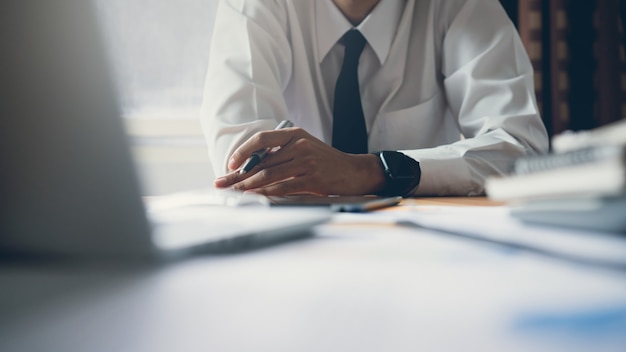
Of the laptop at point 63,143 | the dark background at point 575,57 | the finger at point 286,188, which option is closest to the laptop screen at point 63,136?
the laptop at point 63,143

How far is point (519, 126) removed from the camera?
48.8 inches

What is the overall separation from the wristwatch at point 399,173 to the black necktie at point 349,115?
1.18 feet

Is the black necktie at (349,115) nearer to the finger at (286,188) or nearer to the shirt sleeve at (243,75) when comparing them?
the shirt sleeve at (243,75)

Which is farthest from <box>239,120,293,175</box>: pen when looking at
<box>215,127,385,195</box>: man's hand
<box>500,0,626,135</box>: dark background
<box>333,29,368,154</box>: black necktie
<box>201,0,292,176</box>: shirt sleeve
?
<box>500,0,626,135</box>: dark background

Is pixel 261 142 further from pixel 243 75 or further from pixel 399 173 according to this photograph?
pixel 243 75

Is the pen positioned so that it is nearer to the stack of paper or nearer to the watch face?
the watch face

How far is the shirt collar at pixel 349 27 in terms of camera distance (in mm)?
1470

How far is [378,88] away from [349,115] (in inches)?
6.4

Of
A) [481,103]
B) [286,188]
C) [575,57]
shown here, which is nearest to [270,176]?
[286,188]

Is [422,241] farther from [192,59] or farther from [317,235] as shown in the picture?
[192,59]

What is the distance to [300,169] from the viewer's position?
99 centimetres

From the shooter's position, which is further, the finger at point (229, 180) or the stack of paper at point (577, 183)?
the finger at point (229, 180)

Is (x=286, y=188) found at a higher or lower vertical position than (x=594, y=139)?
lower

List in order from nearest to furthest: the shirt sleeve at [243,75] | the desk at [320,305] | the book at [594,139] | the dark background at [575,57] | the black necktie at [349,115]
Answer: the desk at [320,305] → the book at [594,139] → the shirt sleeve at [243,75] → the black necktie at [349,115] → the dark background at [575,57]
